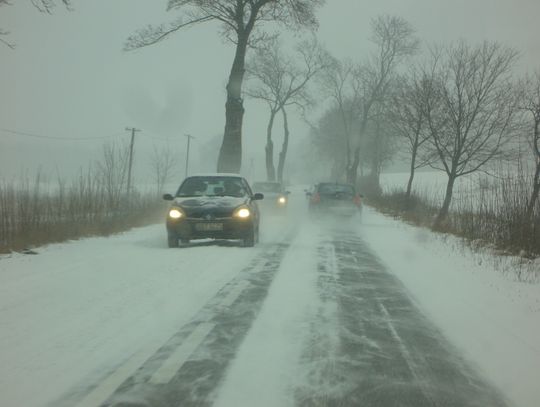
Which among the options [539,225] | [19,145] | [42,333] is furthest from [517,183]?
[19,145]

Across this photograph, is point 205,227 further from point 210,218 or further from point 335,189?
point 335,189

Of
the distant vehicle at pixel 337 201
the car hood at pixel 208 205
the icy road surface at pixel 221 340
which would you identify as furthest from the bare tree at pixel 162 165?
the icy road surface at pixel 221 340

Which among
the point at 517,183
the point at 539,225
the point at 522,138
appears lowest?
the point at 539,225

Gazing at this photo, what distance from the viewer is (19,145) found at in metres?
176

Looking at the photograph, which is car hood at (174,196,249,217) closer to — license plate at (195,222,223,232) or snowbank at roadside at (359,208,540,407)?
license plate at (195,222,223,232)

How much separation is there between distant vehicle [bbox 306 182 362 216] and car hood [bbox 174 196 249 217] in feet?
32.4

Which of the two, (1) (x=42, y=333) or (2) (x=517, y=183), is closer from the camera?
(1) (x=42, y=333)

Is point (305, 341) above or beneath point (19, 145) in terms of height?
beneath

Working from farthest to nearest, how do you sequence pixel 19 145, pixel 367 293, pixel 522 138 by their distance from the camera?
pixel 19 145 → pixel 522 138 → pixel 367 293

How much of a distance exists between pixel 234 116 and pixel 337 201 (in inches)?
219

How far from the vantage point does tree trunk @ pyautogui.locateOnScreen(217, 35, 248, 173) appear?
74.9 ft

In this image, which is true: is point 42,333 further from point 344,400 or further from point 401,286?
point 401,286

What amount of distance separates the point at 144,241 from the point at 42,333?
8.25 meters

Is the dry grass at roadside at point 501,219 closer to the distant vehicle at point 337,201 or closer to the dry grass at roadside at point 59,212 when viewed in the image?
the distant vehicle at point 337,201
